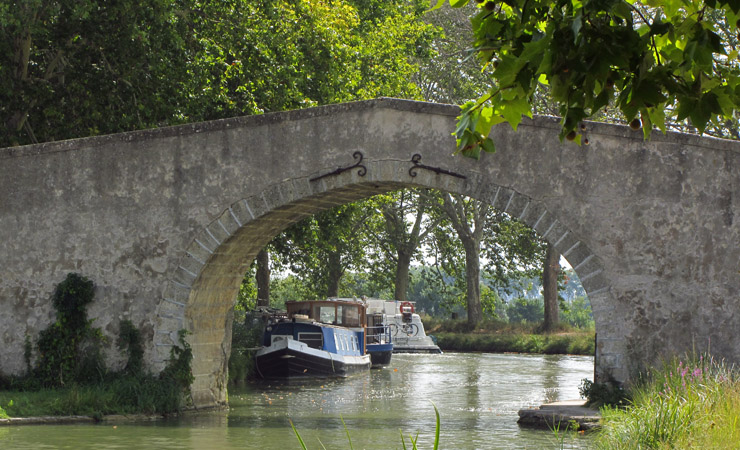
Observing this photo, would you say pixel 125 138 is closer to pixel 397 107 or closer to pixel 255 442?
pixel 397 107

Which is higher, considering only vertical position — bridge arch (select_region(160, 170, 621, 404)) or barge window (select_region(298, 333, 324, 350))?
bridge arch (select_region(160, 170, 621, 404))

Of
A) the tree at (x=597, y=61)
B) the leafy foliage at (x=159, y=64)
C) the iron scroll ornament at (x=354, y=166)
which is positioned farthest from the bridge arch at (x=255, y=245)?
the tree at (x=597, y=61)

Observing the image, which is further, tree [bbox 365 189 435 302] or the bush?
tree [bbox 365 189 435 302]

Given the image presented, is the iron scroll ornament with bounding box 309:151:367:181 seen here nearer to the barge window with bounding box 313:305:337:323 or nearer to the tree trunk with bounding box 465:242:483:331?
the barge window with bounding box 313:305:337:323

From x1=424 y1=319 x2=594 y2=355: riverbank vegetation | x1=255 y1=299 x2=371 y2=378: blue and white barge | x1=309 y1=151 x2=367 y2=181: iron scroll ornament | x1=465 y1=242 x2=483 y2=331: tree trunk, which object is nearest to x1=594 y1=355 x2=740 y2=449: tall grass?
x1=309 y1=151 x2=367 y2=181: iron scroll ornament

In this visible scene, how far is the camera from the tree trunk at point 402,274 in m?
36.1

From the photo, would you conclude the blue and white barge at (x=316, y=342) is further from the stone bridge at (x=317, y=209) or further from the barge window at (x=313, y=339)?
the stone bridge at (x=317, y=209)

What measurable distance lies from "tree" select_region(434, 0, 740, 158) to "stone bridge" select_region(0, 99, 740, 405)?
22.6 ft

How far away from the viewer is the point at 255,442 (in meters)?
10.5

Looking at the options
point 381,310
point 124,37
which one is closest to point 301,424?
point 124,37

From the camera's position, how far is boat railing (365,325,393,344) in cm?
2673

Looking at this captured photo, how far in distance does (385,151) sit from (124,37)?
686 cm

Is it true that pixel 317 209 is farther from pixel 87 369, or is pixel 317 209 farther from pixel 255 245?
pixel 87 369

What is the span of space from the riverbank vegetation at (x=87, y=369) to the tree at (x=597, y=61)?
865 cm
